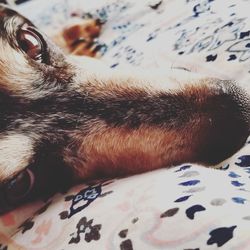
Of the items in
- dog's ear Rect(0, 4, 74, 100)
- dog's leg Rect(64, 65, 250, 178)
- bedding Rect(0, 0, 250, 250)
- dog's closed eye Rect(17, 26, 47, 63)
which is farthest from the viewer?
dog's closed eye Rect(17, 26, 47, 63)

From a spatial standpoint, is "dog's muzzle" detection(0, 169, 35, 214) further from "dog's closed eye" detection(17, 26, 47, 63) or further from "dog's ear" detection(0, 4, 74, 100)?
"dog's closed eye" detection(17, 26, 47, 63)

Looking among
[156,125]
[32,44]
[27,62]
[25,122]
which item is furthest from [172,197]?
[32,44]

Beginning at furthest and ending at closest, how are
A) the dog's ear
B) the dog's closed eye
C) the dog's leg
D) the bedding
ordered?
the dog's closed eye → the dog's ear → the dog's leg → the bedding

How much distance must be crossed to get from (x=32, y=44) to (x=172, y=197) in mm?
930

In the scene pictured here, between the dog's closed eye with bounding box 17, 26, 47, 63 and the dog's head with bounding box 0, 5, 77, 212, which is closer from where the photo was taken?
the dog's head with bounding box 0, 5, 77, 212

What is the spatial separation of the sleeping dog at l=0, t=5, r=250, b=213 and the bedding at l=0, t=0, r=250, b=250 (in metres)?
0.08

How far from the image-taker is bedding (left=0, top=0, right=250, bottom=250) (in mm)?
822

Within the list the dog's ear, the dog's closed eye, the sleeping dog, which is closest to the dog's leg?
the sleeping dog

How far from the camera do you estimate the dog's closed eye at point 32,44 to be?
63.7 inches

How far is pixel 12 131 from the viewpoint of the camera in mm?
1350

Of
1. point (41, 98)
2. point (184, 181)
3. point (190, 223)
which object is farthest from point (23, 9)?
point (190, 223)

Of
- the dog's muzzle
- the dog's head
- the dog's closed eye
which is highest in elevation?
the dog's closed eye

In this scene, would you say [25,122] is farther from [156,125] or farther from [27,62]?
Result: [156,125]

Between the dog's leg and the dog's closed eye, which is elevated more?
the dog's closed eye
